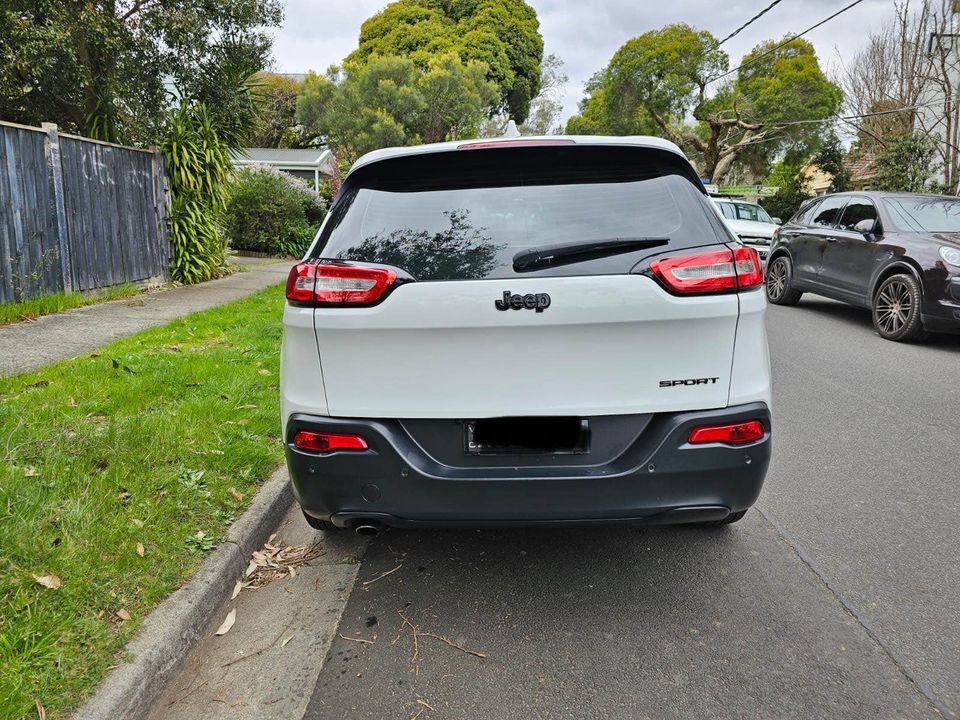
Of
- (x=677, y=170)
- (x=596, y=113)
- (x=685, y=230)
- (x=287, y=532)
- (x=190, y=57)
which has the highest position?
(x=596, y=113)

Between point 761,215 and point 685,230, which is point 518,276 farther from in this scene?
point 761,215

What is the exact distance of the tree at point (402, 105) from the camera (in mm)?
28953

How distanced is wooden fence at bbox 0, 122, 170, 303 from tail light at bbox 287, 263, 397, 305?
22.2ft

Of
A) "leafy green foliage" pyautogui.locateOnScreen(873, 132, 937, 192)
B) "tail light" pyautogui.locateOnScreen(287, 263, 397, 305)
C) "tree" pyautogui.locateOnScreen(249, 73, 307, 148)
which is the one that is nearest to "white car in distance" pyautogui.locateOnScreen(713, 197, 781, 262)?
"leafy green foliage" pyautogui.locateOnScreen(873, 132, 937, 192)

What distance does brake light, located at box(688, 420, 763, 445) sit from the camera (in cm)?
245

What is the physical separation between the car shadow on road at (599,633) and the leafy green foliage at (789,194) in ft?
92.9

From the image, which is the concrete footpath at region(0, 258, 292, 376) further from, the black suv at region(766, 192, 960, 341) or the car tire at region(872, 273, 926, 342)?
the car tire at region(872, 273, 926, 342)

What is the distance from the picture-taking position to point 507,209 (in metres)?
2.59

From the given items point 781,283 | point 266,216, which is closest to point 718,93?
point 266,216

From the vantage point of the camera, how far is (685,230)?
8.18ft

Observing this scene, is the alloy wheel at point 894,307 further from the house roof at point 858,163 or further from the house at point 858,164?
the house roof at point 858,163

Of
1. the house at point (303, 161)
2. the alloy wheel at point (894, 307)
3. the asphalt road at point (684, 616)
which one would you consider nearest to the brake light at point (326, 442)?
the asphalt road at point (684, 616)

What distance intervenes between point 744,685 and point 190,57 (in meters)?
12.1

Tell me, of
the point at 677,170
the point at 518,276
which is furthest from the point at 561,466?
the point at 677,170
